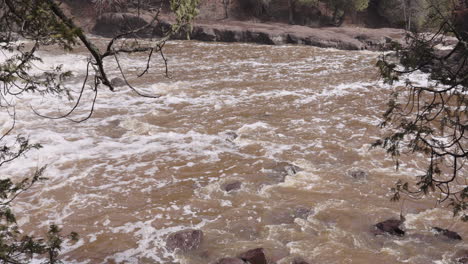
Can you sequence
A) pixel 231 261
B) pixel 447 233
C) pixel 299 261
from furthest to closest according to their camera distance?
1. pixel 447 233
2. pixel 299 261
3. pixel 231 261

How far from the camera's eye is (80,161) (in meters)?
8.12

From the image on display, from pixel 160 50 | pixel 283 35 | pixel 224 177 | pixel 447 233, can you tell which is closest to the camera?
pixel 160 50

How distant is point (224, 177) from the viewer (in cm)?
744

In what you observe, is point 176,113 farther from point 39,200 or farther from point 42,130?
point 39,200

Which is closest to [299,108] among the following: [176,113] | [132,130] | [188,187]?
[176,113]

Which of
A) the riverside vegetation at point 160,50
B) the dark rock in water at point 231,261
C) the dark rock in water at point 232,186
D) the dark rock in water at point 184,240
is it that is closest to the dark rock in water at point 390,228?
the riverside vegetation at point 160,50

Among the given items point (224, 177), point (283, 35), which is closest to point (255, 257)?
point (224, 177)

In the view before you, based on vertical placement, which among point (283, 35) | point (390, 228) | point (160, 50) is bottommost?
point (390, 228)

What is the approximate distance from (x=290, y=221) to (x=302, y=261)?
1.08 metres

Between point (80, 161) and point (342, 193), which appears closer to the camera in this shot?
point (342, 193)

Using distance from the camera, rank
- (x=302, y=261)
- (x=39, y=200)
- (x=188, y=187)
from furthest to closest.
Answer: (x=188, y=187) → (x=39, y=200) → (x=302, y=261)

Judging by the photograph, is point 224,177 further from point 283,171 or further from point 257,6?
point 257,6

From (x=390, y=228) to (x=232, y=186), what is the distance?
102 inches

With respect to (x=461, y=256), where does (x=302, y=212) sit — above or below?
above
